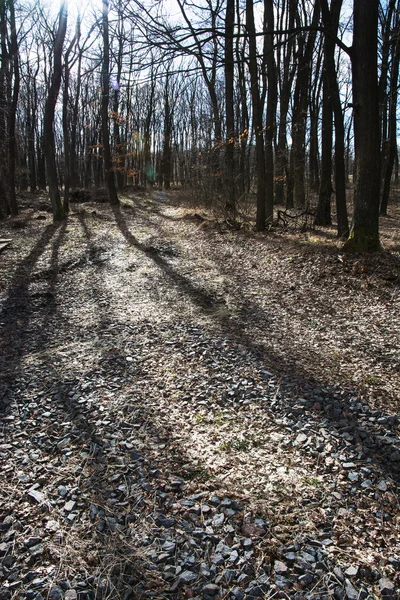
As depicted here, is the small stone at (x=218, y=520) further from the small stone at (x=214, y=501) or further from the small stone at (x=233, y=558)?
the small stone at (x=233, y=558)

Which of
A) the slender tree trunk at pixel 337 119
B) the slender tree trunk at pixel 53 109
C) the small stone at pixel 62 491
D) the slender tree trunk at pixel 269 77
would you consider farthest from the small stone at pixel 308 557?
the slender tree trunk at pixel 53 109

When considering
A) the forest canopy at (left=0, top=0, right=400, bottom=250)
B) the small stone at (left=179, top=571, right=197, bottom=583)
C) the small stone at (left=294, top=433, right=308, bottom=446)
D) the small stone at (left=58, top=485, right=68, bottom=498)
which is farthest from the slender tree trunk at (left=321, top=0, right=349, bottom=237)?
the small stone at (left=179, top=571, right=197, bottom=583)

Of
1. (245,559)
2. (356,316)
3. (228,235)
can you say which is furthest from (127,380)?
(228,235)

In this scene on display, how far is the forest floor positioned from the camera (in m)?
2.12

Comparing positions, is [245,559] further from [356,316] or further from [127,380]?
[356,316]

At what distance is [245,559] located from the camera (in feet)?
7.09

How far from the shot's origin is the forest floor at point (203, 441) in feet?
6.95

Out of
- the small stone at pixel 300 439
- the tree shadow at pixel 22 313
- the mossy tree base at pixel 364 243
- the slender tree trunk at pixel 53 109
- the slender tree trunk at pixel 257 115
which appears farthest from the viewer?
the slender tree trunk at pixel 53 109

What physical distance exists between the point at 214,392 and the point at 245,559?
177cm

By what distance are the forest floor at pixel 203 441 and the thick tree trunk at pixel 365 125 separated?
0.97 m

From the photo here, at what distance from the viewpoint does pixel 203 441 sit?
3135mm

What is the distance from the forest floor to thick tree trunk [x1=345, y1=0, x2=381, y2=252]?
0.97 metres

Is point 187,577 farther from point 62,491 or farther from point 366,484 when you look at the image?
point 366,484

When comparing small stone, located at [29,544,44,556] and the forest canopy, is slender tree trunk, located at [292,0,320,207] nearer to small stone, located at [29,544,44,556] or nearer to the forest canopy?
the forest canopy
